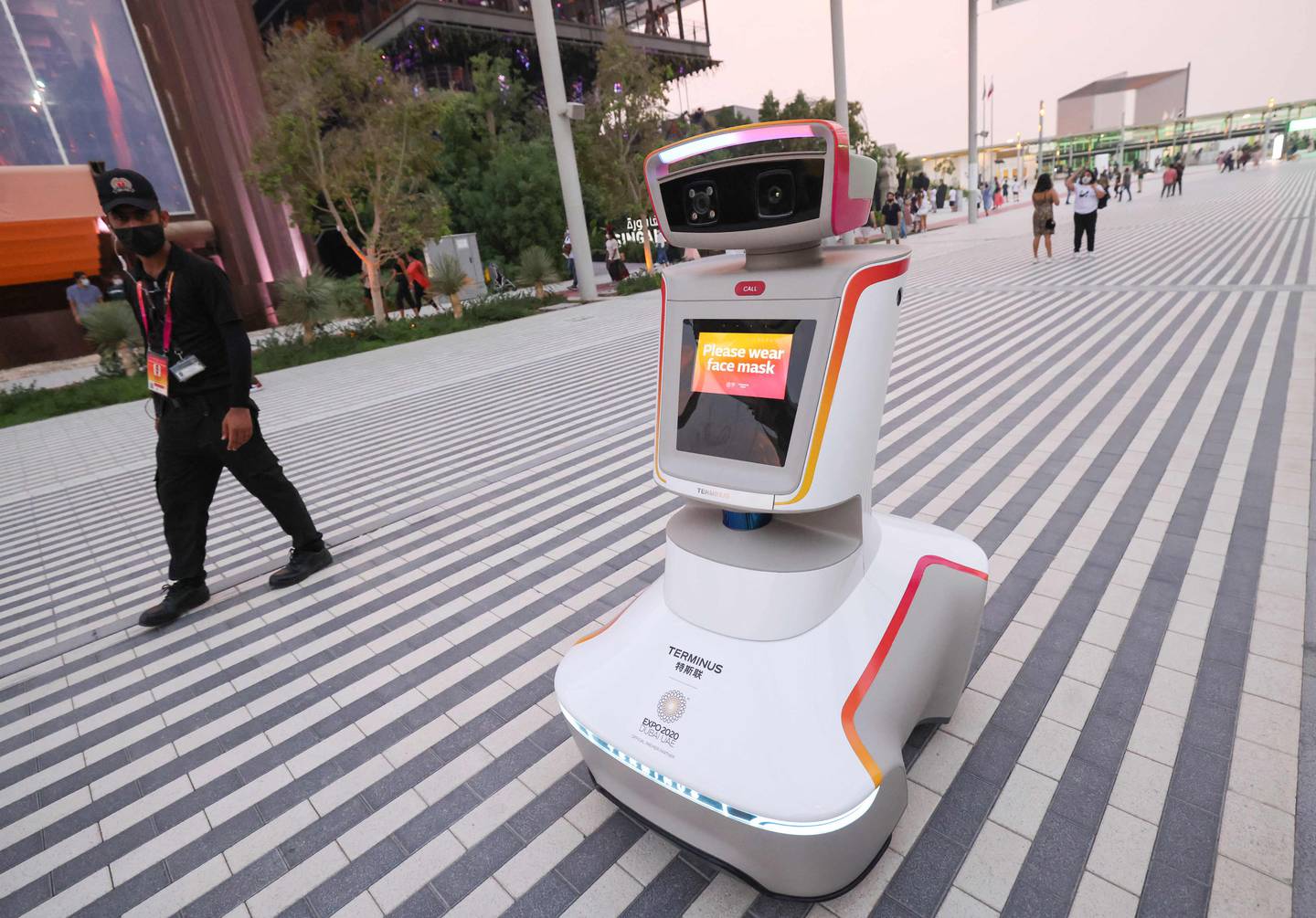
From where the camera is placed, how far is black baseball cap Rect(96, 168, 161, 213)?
2.74m

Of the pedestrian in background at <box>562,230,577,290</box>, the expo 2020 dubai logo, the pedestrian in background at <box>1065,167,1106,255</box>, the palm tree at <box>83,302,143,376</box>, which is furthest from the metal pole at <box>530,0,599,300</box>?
the expo 2020 dubai logo

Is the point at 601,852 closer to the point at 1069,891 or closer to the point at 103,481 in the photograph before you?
the point at 1069,891

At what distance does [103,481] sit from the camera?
247 inches

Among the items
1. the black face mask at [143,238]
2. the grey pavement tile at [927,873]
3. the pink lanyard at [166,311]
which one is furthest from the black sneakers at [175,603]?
the grey pavement tile at [927,873]

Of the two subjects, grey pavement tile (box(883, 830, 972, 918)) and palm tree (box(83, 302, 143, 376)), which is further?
palm tree (box(83, 302, 143, 376))

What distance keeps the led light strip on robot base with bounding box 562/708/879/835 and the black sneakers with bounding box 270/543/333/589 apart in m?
2.76

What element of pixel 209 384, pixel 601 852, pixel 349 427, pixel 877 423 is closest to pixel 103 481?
pixel 349 427

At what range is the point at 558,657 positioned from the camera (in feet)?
8.96

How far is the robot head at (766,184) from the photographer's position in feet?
4.89

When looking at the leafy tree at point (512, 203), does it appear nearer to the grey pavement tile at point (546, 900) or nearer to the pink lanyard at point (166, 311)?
the pink lanyard at point (166, 311)

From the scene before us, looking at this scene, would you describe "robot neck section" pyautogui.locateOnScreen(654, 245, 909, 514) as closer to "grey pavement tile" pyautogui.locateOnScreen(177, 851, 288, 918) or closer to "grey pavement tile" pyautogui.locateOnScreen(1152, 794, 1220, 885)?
"grey pavement tile" pyautogui.locateOnScreen(1152, 794, 1220, 885)

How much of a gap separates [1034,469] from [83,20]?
2006cm

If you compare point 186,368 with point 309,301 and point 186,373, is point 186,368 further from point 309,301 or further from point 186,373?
point 309,301

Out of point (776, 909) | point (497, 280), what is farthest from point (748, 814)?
point (497, 280)
